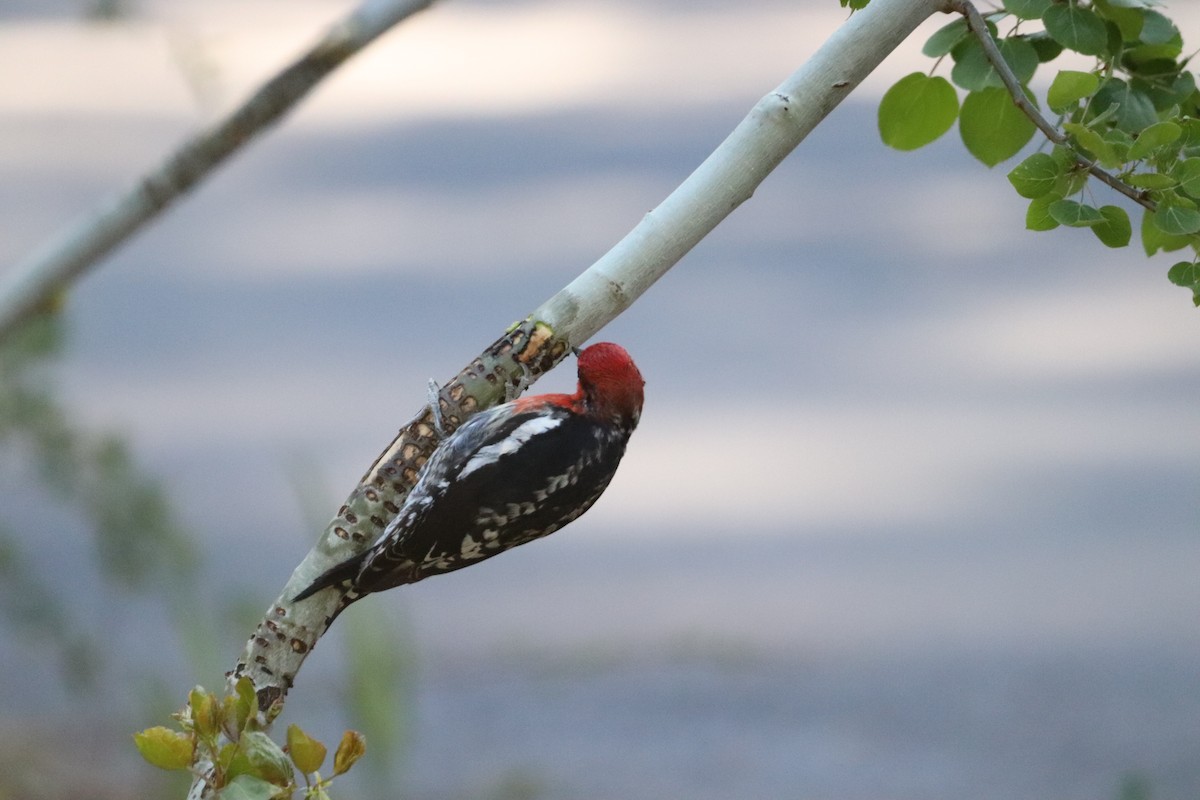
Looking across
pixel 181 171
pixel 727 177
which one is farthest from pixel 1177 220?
pixel 181 171

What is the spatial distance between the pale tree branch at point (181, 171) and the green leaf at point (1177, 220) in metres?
0.76

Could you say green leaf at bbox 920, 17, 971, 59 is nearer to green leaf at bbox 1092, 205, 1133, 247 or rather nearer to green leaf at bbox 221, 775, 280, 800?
green leaf at bbox 1092, 205, 1133, 247

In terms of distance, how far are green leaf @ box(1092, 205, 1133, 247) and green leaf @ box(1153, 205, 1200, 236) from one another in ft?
0.08

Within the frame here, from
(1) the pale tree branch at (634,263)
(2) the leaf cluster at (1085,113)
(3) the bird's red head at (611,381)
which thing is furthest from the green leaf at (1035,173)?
(3) the bird's red head at (611,381)

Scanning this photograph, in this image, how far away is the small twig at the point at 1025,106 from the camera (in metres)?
0.86

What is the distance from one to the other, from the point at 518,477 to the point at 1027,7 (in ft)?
1.75

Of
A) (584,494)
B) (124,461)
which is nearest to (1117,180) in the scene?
(584,494)

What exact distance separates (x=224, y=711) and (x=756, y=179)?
20.1 inches

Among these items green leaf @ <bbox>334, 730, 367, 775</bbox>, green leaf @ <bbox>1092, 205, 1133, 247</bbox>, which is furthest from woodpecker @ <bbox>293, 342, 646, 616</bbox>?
green leaf @ <bbox>1092, 205, 1133, 247</bbox>

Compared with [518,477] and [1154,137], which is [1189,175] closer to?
[1154,137]

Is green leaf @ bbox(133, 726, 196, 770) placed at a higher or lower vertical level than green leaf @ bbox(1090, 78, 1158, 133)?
lower

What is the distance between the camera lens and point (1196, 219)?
33.2 inches

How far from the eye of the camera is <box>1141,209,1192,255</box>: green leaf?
1.04 m

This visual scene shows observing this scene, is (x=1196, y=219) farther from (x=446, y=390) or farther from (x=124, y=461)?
(x=124, y=461)
